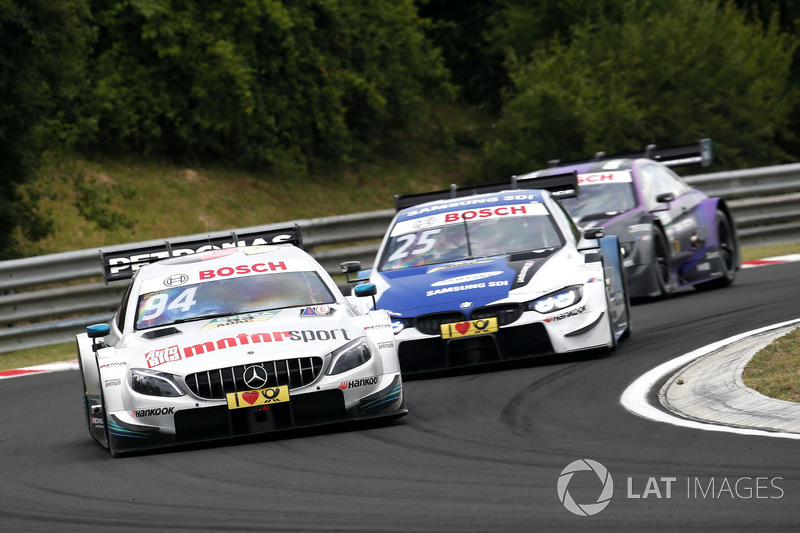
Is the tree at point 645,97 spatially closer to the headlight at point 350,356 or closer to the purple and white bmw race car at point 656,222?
the purple and white bmw race car at point 656,222

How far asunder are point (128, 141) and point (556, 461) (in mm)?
25039

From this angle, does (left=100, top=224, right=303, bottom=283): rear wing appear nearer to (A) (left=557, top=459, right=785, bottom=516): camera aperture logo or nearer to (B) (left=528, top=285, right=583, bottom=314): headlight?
(B) (left=528, top=285, right=583, bottom=314): headlight

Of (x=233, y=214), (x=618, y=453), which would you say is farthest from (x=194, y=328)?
(x=233, y=214)

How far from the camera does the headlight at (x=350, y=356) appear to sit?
27.3ft

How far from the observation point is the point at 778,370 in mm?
8562

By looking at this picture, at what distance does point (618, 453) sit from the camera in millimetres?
6836

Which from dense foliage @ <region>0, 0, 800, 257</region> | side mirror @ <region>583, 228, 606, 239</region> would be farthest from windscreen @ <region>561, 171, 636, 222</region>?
dense foliage @ <region>0, 0, 800, 257</region>

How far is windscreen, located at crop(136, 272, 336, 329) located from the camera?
9180 mm

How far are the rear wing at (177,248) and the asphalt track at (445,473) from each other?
4.89ft

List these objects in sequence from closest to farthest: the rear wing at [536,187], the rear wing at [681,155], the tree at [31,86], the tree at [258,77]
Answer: the rear wing at [536,187], the rear wing at [681,155], the tree at [31,86], the tree at [258,77]

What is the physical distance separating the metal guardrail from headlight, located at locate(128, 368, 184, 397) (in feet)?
10.7

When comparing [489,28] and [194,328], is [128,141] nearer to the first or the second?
[489,28]

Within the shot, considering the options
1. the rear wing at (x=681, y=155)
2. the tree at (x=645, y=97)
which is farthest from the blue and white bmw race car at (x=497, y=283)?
the tree at (x=645, y=97)

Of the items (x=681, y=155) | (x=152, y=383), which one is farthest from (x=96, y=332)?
(x=681, y=155)
